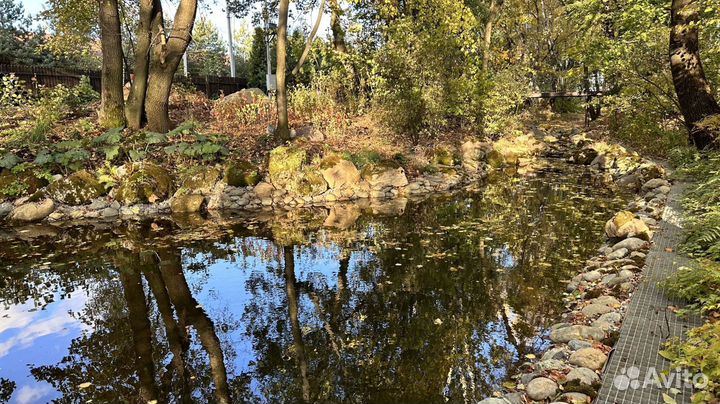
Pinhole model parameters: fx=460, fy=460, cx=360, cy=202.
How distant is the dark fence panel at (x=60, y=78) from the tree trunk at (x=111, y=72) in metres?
2.68

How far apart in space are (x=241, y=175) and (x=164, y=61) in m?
4.02

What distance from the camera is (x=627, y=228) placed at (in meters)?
5.98

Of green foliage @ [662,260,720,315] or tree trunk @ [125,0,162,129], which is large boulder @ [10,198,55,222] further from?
green foliage @ [662,260,720,315]

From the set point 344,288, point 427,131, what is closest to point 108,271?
point 344,288

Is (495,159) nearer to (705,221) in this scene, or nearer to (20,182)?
(705,221)

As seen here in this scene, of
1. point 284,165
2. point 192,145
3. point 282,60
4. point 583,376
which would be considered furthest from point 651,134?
point 192,145

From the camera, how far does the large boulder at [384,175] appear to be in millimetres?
10633

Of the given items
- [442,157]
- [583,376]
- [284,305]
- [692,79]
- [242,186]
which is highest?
[692,79]

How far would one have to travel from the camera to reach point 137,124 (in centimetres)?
1167

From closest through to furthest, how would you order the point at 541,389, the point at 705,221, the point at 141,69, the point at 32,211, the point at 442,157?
the point at 541,389 < the point at 705,221 < the point at 32,211 < the point at 141,69 < the point at 442,157

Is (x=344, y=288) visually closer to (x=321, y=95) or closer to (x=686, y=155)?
(x=686, y=155)

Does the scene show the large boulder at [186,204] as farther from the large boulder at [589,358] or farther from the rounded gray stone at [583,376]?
the rounded gray stone at [583,376]

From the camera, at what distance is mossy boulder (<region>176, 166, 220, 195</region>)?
31.8 feet

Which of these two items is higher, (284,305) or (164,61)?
(164,61)
